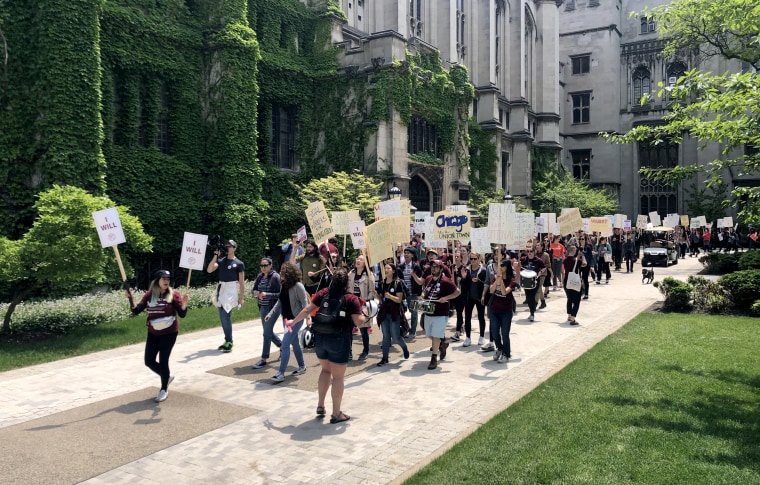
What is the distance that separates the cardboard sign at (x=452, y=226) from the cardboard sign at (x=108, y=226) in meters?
7.27

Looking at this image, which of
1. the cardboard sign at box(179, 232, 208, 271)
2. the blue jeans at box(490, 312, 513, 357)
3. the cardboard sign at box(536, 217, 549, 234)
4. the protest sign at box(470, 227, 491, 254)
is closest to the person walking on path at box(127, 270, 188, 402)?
the cardboard sign at box(179, 232, 208, 271)

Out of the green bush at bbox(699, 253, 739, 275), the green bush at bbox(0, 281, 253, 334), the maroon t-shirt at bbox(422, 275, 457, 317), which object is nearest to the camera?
the maroon t-shirt at bbox(422, 275, 457, 317)

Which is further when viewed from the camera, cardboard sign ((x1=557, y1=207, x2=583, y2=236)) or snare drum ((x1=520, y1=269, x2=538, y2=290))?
cardboard sign ((x1=557, y1=207, x2=583, y2=236))

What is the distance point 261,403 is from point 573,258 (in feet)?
31.3

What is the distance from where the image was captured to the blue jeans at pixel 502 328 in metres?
10.9

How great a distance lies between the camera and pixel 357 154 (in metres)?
28.5

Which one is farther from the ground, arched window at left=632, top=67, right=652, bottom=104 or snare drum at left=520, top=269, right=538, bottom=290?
arched window at left=632, top=67, right=652, bottom=104

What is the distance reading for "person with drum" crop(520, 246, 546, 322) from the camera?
47.8 ft

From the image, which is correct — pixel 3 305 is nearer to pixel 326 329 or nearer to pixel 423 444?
pixel 326 329

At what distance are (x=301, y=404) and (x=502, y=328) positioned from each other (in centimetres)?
417

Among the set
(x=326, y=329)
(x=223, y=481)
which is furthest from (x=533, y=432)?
(x=223, y=481)

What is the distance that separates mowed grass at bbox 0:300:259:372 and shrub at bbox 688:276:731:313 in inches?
488

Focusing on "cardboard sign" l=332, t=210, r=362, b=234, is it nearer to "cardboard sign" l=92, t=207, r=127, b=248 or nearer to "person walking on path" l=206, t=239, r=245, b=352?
"person walking on path" l=206, t=239, r=245, b=352

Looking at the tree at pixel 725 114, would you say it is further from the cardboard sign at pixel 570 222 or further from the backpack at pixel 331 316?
the cardboard sign at pixel 570 222
